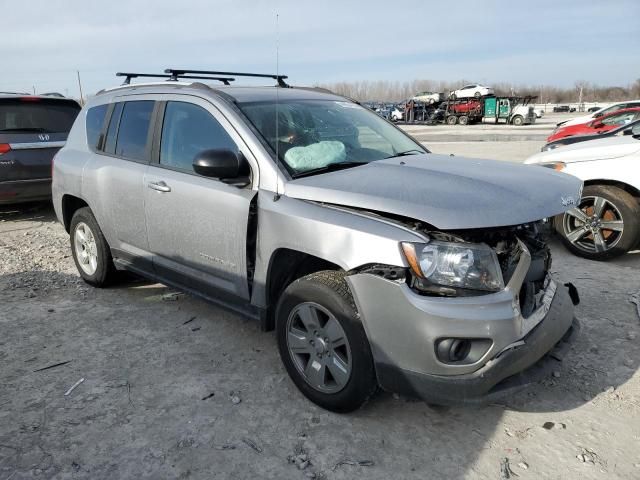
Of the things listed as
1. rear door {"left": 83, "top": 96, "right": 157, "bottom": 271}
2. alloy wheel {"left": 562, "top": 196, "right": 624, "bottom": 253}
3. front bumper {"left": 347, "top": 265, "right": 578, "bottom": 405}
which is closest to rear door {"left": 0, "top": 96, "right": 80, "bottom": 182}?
rear door {"left": 83, "top": 96, "right": 157, "bottom": 271}

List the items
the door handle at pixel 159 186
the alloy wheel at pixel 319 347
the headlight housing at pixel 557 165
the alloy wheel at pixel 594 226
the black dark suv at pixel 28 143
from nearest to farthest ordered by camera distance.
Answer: the alloy wheel at pixel 319 347 → the door handle at pixel 159 186 → the alloy wheel at pixel 594 226 → the headlight housing at pixel 557 165 → the black dark suv at pixel 28 143

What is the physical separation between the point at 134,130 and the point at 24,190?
383 centimetres

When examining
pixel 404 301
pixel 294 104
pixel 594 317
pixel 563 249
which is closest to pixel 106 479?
pixel 404 301

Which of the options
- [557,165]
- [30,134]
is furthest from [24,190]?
[557,165]

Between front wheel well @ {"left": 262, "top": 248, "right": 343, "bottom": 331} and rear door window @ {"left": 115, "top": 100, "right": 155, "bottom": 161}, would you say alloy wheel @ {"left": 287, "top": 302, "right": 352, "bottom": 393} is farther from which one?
rear door window @ {"left": 115, "top": 100, "right": 155, "bottom": 161}

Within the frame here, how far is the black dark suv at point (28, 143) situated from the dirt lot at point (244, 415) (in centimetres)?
347

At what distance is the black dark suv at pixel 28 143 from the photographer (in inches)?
277

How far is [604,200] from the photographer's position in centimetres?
536

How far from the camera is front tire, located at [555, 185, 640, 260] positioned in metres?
5.26

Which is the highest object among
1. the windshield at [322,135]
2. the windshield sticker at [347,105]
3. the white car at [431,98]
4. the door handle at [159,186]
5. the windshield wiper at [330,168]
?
the white car at [431,98]

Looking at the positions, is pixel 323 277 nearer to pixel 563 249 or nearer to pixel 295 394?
pixel 295 394

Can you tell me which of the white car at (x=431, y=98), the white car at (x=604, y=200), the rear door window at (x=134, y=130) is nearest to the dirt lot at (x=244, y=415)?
the white car at (x=604, y=200)

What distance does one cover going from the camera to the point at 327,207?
2863 millimetres

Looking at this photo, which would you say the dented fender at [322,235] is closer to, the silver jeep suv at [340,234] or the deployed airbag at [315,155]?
the silver jeep suv at [340,234]
